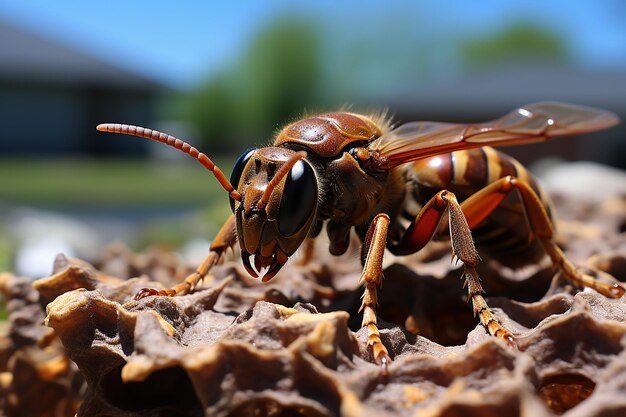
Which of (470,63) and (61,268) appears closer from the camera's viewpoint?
(61,268)

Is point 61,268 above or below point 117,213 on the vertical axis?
above

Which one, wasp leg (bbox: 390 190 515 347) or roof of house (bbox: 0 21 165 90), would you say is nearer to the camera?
wasp leg (bbox: 390 190 515 347)

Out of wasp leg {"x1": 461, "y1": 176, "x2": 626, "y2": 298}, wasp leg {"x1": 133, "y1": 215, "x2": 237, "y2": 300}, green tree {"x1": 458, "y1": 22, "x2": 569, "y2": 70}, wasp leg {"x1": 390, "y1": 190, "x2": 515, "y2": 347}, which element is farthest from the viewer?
green tree {"x1": 458, "y1": 22, "x2": 569, "y2": 70}

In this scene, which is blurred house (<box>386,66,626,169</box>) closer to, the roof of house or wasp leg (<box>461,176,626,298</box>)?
the roof of house

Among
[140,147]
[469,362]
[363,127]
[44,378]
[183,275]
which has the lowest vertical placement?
[140,147]

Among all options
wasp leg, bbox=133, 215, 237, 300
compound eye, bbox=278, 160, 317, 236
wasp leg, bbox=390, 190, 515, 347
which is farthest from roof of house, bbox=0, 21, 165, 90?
compound eye, bbox=278, 160, 317, 236

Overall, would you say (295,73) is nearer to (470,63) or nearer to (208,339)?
(470,63)

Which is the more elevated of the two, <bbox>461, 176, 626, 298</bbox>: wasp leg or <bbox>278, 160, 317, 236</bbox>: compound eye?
<bbox>278, 160, 317, 236</bbox>: compound eye

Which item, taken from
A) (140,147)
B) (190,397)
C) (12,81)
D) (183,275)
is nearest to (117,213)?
(183,275)
